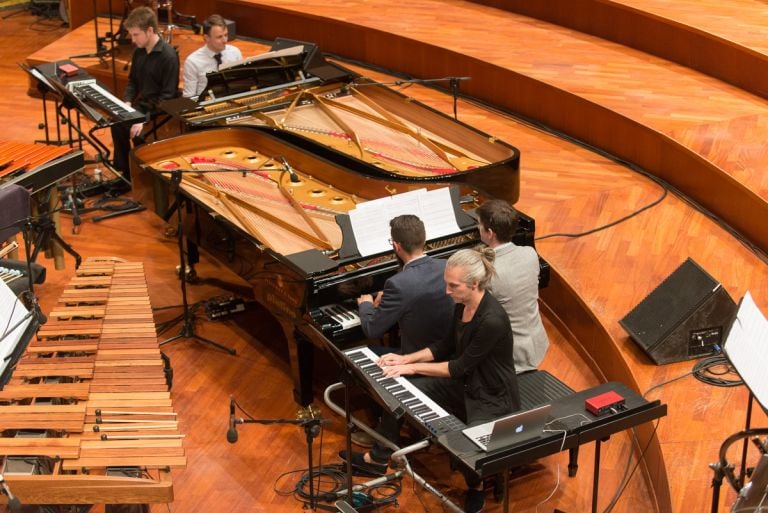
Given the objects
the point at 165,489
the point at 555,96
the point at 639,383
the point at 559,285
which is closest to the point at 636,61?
the point at 555,96

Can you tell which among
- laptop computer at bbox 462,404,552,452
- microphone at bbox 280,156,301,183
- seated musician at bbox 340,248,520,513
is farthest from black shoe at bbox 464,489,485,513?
microphone at bbox 280,156,301,183

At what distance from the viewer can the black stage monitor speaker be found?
4.73 m

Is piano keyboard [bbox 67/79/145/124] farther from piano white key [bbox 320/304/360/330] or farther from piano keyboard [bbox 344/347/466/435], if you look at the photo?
piano keyboard [bbox 344/347/466/435]

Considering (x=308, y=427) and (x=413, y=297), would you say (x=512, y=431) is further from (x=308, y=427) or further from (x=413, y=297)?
(x=413, y=297)

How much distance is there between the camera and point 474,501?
431cm

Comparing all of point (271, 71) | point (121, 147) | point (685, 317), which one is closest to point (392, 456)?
point (685, 317)

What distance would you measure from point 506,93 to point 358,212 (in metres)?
3.37

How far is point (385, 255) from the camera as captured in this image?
482 centimetres

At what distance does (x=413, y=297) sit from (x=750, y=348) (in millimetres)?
1417

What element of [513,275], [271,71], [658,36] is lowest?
[513,275]

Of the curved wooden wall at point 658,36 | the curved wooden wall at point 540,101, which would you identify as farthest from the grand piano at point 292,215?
the curved wooden wall at point 658,36

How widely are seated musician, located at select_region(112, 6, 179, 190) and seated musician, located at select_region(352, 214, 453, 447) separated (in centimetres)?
303

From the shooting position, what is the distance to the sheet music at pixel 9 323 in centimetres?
406

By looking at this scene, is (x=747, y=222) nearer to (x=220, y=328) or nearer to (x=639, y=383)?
(x=639, y=383)
